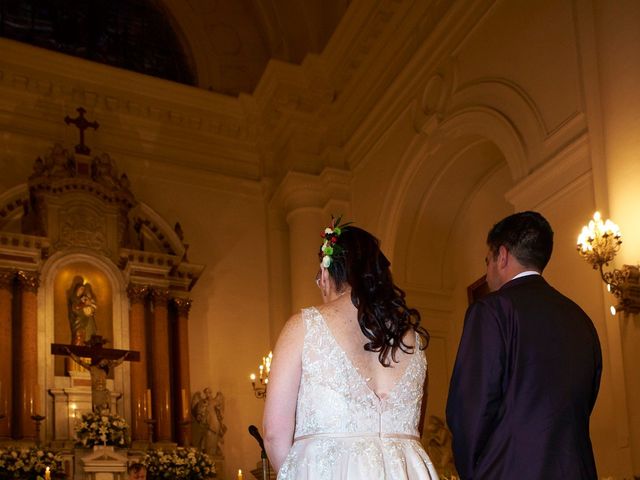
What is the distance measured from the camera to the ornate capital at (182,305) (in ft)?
40.0

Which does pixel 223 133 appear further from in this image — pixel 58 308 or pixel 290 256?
pixel 58 308

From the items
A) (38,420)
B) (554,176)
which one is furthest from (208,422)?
(554,176)

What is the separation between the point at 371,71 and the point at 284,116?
1.59 meters

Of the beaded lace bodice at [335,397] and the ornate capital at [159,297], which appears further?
the ornate capital at [159,297]

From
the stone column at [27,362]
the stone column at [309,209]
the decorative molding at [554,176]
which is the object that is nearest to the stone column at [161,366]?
the stone column at [27,362]

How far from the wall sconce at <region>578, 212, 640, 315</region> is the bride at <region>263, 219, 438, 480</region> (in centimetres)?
406

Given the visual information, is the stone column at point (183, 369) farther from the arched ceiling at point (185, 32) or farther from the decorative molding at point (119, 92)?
the arched ceiling at point (185, 32)

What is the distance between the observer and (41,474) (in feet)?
31.4

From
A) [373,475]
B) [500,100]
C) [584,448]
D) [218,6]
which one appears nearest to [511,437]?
[584,448]

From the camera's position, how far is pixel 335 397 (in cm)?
333

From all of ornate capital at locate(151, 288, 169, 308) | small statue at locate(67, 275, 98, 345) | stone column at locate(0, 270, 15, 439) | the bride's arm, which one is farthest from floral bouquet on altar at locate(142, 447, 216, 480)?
the bride's arm

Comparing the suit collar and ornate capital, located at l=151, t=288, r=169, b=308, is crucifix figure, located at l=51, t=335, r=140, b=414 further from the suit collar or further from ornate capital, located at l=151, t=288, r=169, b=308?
the suit collar

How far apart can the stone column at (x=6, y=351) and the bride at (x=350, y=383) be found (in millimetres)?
7841

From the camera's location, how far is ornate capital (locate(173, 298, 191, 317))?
1218cm
